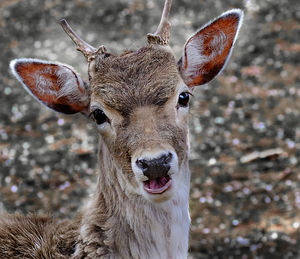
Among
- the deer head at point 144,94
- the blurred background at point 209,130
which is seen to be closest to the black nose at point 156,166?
the deer head at point 144,94

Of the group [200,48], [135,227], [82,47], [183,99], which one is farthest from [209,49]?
[135,227]

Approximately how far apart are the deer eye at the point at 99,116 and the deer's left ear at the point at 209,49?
0.71 meters

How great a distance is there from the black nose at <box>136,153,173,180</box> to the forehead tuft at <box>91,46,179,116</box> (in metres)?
0.48

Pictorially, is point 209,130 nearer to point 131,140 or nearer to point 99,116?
point 99,116

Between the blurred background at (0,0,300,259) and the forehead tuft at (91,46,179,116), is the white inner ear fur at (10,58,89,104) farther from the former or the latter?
the blurred background at (0,0,300,259)

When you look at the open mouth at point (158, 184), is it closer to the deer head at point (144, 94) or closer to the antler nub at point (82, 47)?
the deer head at point (144, 94)

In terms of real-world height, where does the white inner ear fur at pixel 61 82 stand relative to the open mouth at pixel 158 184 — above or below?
above

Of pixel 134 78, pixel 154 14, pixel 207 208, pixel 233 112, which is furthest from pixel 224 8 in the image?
pixel 134 78

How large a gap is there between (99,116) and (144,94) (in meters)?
0.39

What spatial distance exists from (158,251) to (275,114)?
16.3 ft

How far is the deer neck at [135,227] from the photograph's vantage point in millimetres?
3967

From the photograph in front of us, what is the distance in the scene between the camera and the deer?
12.3ft

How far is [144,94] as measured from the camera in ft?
12.7

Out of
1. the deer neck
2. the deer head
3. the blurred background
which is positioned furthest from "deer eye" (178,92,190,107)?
the blurred background
